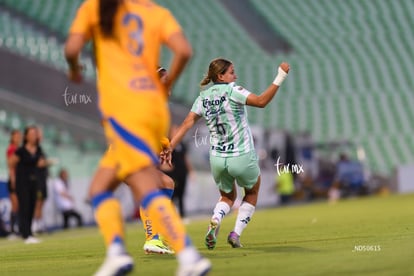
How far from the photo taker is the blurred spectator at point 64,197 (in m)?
23.4

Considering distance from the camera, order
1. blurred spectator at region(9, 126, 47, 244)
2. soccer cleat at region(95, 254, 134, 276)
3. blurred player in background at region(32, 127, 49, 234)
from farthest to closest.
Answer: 1. blurred player in background at region(32, 127, 49, 234)
2. blurred spectator at region(9, 126, 47, 244)
3. soccer cleat at region(95, 254, 134, 276)

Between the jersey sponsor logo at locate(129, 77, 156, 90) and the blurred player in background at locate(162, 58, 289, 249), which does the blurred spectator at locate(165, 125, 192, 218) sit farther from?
the jersey sponsor logo at locate(129, 77, 156, 90)

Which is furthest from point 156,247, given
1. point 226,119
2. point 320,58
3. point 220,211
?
point 320,58

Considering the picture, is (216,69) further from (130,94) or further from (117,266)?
(117,266)

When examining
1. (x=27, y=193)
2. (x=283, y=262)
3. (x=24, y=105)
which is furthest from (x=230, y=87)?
(x=24, y=105)

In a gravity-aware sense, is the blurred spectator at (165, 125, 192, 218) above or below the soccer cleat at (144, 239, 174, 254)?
above

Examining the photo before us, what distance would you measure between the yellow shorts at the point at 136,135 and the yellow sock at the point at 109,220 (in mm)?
213

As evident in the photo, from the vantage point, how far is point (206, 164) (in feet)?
100.0

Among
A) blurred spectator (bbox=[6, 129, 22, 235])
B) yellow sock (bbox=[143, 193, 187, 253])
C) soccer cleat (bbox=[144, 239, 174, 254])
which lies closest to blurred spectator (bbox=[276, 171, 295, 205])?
blurred spectator (bbox=[6, 129, 22, 235])

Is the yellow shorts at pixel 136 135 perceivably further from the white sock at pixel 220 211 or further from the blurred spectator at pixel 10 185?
the blurred spectator at pixel 10 185

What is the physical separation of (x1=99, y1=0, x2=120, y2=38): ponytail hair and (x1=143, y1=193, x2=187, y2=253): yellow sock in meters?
1.16

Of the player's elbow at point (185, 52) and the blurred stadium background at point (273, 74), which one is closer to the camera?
the player's elbow at point (185, 52)

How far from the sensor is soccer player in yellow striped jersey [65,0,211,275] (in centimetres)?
704

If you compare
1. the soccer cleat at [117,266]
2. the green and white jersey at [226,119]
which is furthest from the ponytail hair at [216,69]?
the soccer cleat at [117,266]
